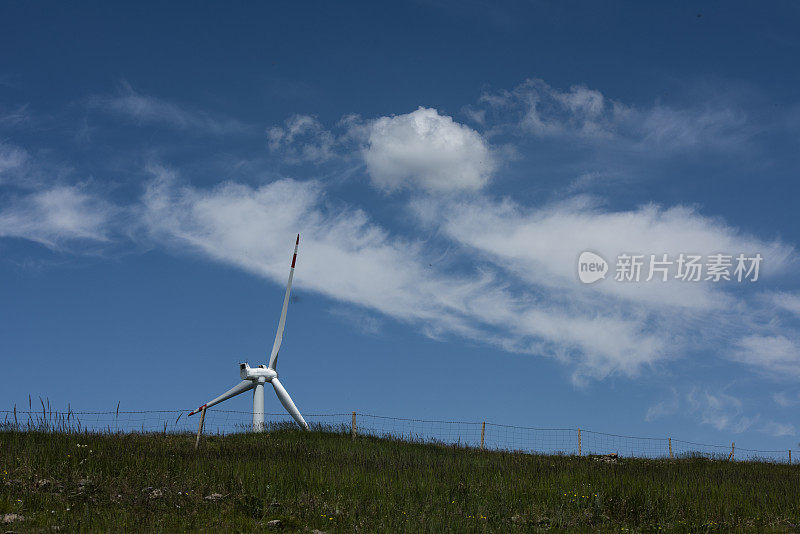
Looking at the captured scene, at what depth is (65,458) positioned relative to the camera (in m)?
18.5

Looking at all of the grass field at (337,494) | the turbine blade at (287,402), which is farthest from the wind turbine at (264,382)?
the grass field at (337,494)

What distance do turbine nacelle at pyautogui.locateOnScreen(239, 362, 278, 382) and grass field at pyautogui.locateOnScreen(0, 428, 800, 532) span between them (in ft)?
43.4

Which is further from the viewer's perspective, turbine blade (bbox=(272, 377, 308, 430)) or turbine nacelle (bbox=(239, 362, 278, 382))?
turbine nacelle (bbox=(239, 362, 278, 382))

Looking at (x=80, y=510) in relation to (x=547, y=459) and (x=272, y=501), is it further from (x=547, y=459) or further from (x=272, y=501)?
(x=547, y=459)

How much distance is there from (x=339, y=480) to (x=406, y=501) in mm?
2518

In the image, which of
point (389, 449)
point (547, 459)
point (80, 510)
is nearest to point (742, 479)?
point (547, 459)

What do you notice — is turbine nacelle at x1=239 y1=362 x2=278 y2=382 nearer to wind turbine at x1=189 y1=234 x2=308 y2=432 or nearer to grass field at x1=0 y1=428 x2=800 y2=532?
wind turbine at x1=189 y1=234 x2=308 y2=432

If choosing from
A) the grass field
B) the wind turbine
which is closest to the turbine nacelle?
the wind turbine

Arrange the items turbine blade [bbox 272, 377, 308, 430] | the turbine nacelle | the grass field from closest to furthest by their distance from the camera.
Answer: the grass field, turbine blade [bbox 272, 377, 308, 430], the turbine nacelle

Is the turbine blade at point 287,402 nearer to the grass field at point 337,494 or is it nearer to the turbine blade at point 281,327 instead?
the turbine blade at point 281,327

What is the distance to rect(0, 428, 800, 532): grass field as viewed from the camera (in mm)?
14508

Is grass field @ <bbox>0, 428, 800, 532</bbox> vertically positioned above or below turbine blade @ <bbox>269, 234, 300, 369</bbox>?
below

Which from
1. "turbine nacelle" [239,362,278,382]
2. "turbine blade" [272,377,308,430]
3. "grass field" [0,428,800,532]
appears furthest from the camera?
"turbine nacelle" [239,362,278,382]

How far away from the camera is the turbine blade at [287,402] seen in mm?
33647
